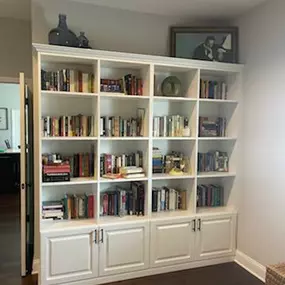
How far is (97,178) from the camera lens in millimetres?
2961

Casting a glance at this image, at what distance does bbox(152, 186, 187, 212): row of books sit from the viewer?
3.32 meters

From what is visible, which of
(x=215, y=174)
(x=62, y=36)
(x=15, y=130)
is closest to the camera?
(x=62, y=36)

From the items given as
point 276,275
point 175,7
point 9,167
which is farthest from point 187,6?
point 9,167

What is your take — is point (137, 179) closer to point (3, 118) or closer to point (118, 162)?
point (118, 162)

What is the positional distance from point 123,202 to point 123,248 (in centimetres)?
44

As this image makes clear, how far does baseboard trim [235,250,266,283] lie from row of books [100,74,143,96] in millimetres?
2043

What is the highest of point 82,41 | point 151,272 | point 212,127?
point 82,41

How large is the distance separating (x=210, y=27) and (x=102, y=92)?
143cm

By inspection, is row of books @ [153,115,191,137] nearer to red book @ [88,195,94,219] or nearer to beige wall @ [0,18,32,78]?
red book @ [88,195,94,219]

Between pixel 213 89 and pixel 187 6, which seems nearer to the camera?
pixel 187 6

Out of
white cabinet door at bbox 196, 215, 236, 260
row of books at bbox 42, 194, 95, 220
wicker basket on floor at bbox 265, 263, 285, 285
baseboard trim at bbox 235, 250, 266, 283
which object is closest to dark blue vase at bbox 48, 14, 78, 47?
row of books at bbox 42, 194, 95, 220

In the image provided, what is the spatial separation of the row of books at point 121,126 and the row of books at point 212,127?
2.24ft

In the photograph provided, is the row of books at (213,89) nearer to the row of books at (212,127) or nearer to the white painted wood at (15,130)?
the row of books at (212,127)

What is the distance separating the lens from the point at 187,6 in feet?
10.3
